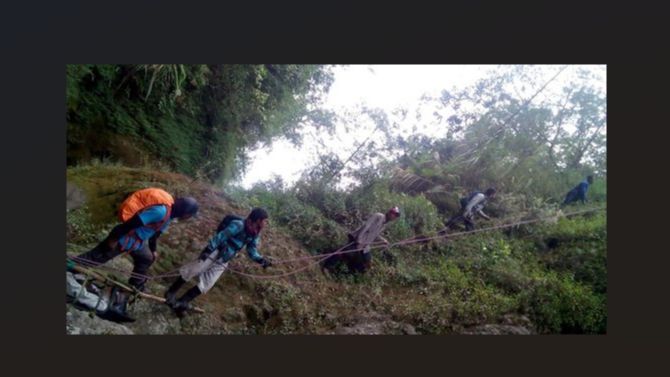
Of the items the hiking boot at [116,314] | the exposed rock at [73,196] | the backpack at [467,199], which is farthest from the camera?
the backpack at [467,199]

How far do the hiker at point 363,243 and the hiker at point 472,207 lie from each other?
1.74 feet

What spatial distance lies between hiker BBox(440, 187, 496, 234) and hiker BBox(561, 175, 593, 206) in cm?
65

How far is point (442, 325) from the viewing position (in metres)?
5.26

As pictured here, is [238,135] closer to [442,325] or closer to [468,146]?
[468,146]

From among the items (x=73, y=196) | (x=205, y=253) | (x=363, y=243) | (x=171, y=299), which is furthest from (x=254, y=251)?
(x=73, y=196)

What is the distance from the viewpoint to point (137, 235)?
5.19 metres

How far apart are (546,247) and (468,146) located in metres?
1.13

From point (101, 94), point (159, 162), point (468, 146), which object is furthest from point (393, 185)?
point (101, 94)

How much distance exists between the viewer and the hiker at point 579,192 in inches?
214

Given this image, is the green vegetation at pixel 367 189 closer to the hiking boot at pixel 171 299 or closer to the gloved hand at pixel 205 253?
the gloved hand at pixel 205 253

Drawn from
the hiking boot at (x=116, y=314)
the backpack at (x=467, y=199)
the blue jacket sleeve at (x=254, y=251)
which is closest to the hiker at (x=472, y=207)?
the backpack at (x=467, y=199)

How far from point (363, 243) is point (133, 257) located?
6.46 ft

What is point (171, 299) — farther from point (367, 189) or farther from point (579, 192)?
point (579, 192)

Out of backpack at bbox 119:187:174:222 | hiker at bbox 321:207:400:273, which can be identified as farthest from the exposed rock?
hiker at bbox 321:207:400:273
